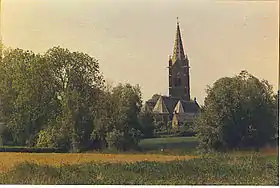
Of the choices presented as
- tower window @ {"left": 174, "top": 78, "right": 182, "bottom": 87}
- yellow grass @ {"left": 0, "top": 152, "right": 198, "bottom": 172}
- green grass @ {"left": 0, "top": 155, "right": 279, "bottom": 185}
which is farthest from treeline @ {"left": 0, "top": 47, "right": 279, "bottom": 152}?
tower window @ {"left": 174, "top": 78, "right": 182, "bottom": 87}

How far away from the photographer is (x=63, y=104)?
6488 mm

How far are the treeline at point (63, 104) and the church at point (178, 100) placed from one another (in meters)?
0.26

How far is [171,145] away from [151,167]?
37cm

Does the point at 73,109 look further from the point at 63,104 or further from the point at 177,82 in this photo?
the point at 177,82

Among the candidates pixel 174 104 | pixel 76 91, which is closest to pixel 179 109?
pixel 174 104

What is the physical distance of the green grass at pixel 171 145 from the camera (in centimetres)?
632

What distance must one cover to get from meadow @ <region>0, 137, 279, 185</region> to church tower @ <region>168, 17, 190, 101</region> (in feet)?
1.82

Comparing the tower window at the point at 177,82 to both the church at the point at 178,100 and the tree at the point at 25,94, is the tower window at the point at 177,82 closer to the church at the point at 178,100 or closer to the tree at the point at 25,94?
the church at the point at 178,100

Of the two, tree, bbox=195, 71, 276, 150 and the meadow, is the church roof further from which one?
the meadow

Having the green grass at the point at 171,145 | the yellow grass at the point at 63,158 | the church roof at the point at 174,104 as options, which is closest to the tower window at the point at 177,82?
the church roof at the point at 174,104

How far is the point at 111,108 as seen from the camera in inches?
255

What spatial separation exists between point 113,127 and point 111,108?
24 cm

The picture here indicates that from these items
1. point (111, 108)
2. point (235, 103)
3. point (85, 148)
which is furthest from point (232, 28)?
point (85, 148)

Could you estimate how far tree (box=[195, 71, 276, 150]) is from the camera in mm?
6277
